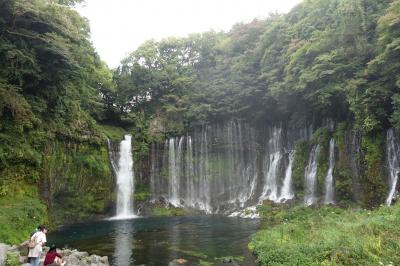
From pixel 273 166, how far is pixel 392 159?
13.3 meters

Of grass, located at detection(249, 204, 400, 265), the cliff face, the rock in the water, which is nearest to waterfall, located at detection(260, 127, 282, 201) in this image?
the cliff face

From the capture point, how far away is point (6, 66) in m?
21.6

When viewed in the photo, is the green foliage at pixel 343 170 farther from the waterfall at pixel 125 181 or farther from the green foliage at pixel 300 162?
the waterfall at pixel 125 181

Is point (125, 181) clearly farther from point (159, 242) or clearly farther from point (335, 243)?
point (335, 243)

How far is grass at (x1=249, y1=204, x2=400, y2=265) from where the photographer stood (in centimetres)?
1136

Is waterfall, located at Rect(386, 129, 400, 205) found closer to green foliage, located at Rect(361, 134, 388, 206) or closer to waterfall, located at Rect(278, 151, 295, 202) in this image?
green foliage, located at Rect(361, 134, 388, 206)

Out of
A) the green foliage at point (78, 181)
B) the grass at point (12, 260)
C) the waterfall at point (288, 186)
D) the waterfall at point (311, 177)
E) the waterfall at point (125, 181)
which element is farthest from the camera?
the waterfall at point (125, 181)

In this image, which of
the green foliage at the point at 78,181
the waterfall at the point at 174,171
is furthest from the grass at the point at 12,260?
the waterfall at the point at 174,171

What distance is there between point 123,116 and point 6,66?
64.0ft

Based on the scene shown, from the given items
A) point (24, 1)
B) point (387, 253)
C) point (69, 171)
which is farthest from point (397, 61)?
point (69, 171)

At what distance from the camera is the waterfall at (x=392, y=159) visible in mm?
24281

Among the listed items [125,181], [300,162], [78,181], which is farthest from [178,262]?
[125,181]

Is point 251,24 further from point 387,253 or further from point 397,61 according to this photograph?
point 387,253

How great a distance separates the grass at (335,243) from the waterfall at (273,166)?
58.3 ft
